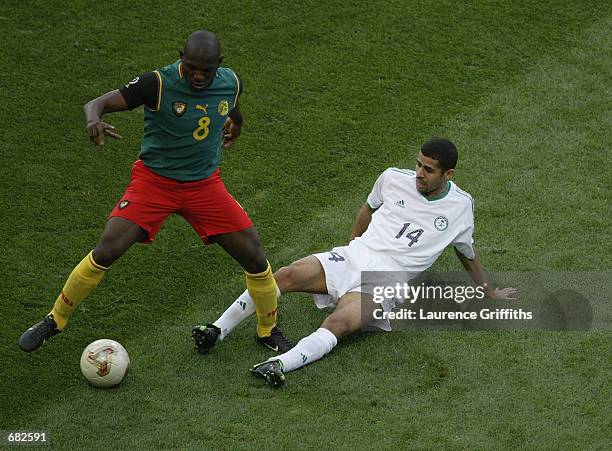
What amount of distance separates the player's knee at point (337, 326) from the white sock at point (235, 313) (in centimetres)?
51

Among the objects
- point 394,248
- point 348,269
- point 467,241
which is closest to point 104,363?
point 348,269

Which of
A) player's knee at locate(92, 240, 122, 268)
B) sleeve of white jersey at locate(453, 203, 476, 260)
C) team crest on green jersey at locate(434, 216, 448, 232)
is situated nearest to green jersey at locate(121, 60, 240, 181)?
player's knee at locate(92, 240, 122, 268)

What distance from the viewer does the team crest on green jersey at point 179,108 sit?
6.63 meters

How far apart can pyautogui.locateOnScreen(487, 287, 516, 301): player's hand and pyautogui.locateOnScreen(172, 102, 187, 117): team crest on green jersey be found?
2.64 meters

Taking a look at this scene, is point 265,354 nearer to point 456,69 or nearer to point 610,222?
point 610,222

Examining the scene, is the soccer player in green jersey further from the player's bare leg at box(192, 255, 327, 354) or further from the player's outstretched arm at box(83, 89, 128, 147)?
the player's bare leg at box(192, 255, 327, 354)

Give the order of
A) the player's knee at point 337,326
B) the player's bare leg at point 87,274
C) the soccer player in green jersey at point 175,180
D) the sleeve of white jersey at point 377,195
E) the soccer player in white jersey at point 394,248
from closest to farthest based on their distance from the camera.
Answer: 1. the soccer player in green jersey at point 175,180
2. the player's bare leg at point 87,274
3. the player's knee at point 337,326
4. the soccer player in white jersey at point 394,248
5. the sleeve of white jersey at point 377,195

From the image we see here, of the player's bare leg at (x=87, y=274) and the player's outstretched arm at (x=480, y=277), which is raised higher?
the player's bare leg at (x=87, y=274)

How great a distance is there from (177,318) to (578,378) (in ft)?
8.87

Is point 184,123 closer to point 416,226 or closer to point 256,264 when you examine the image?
point 256,264

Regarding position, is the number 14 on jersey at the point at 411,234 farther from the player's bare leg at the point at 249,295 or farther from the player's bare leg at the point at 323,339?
the player's bare leg at the point at 249,295

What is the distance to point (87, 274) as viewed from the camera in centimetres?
674

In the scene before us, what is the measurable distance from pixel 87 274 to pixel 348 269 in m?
1.83

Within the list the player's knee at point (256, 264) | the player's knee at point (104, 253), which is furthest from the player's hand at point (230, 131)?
the player's knee at point (104, 253)
